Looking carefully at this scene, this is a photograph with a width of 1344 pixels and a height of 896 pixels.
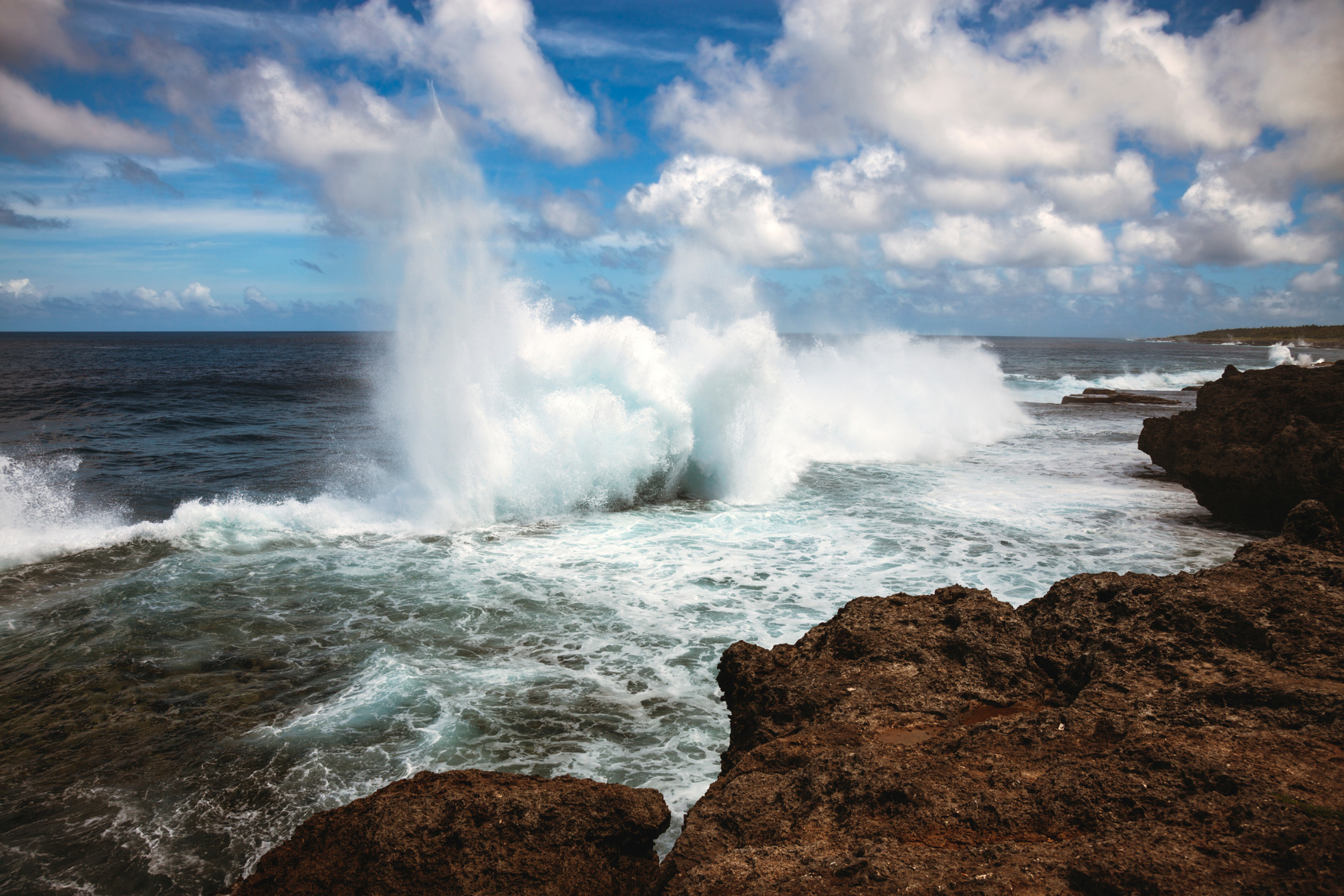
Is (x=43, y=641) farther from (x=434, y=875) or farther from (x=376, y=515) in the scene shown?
(x=434, y=875)

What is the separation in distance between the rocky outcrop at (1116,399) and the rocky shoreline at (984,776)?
1193 inches

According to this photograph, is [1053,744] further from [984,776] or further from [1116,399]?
[1116,399]

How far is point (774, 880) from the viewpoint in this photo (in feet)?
8.28

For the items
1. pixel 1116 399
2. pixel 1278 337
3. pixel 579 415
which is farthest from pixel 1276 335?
pixel 579 415

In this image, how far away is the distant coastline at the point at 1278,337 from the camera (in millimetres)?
96812

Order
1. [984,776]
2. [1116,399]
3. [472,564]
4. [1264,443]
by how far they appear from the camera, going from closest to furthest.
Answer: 1. [984,776]
2. [472,564]
3. [1264,443]
4. [1116,399]

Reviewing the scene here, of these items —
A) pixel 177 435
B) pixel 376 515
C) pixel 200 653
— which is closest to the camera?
pixel 200 653

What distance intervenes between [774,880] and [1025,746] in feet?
4.75

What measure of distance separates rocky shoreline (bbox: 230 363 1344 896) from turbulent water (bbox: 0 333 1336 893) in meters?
1.17

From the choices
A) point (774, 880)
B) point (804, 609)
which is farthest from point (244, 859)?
point (804, 609)

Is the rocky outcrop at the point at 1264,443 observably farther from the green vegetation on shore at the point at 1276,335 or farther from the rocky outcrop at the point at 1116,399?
the green vegetation on shore at the point at 1276,335

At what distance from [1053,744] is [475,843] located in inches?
105

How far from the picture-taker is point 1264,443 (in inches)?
446

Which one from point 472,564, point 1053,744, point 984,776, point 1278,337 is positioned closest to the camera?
point 984,776
